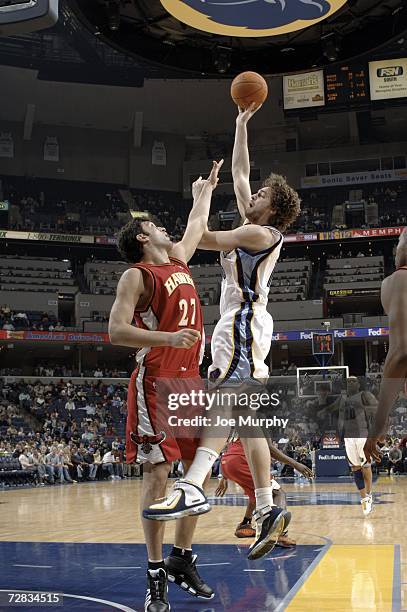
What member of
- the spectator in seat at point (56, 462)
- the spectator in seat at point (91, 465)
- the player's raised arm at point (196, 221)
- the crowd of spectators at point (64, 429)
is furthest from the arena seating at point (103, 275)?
the player's raised arm at point (196, 221)

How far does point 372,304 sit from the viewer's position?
36.6 meters

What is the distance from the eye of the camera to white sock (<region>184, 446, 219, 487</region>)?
4.19 metres

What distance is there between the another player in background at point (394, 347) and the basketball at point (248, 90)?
2.86 meters

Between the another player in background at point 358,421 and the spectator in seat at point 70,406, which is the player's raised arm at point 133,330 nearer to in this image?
the another player in background at point 358,421

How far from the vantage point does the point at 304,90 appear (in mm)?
29000

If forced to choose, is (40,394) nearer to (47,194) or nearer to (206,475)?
(47,194)

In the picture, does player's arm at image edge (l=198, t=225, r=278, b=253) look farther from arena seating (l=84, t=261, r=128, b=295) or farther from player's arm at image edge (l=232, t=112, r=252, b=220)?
arena seating (l=84, t=261, r=128, b=295)

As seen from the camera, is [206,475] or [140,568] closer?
[206,475]

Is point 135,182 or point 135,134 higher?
point 135,134

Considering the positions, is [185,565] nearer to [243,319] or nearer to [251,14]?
[243,319]

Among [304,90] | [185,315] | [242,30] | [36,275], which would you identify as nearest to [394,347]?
[185,315]

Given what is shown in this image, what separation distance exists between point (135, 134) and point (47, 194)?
5.75 meters

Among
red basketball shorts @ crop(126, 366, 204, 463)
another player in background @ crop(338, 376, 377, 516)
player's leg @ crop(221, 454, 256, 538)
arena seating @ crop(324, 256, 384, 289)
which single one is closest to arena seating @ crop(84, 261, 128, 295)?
arena seating @ crop(324, 256, 384, 289)

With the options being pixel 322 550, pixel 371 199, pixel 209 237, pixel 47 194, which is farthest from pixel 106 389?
pixel 209 237
